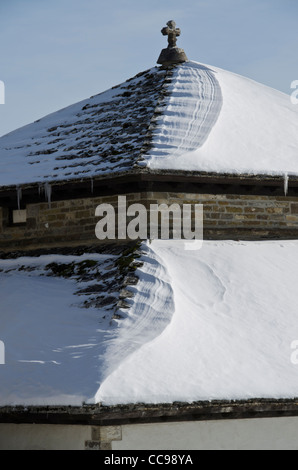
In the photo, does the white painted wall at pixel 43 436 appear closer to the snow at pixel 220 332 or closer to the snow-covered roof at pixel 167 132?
the snow at pixel 220 332

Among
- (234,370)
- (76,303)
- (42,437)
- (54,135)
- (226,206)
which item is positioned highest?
(54,135)

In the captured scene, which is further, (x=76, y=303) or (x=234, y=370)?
(x=76, y=303)

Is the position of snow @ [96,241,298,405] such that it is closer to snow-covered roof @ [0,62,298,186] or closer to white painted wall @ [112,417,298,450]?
white painted wall @ [112,417,298,450]

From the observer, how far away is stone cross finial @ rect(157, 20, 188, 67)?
52.1 feet

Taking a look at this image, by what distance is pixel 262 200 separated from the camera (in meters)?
13.4

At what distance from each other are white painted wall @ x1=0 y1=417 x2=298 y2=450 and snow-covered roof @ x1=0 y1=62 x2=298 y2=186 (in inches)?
150

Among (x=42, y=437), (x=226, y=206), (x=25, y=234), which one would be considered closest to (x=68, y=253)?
(x=25, y=234)

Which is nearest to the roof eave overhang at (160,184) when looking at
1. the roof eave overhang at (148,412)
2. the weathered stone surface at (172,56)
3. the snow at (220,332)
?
the snow at (220,332)

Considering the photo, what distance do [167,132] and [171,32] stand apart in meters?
3.18

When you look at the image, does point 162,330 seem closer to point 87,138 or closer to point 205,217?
point 205,217

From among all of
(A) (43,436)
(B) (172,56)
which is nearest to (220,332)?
(A) (43,436)

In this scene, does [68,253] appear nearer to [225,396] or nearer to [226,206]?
[226,206]

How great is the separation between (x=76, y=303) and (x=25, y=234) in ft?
9.45

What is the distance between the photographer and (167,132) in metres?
13.5
